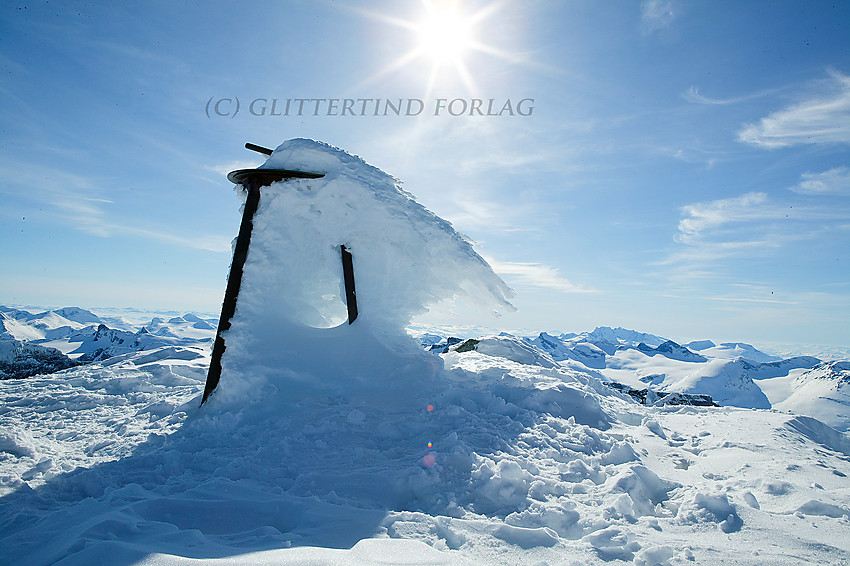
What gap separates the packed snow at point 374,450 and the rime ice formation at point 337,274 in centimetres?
4

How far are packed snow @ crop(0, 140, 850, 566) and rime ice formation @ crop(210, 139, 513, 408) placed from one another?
4cm

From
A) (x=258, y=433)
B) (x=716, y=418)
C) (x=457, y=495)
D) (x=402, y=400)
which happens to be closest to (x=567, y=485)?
(x=457, y=495)

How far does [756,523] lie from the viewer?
327 cm

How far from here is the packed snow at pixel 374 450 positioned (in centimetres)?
292

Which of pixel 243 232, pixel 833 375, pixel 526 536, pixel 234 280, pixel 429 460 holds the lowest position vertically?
pixel 526 536

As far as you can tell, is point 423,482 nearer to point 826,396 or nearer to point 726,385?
point 826,396

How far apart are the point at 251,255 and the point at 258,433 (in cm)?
322

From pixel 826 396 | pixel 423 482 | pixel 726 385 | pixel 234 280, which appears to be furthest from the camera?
pixel 726 385

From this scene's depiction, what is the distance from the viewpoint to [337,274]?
8.27 metres

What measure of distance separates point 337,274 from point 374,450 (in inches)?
169

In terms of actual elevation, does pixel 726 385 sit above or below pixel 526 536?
above

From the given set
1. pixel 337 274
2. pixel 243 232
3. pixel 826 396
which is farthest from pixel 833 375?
pixel 243 232

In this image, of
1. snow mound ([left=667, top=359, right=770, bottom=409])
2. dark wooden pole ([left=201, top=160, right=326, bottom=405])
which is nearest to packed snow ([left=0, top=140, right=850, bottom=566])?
dark wooden pole ([left=201, top=160, right=326, bottom=405])

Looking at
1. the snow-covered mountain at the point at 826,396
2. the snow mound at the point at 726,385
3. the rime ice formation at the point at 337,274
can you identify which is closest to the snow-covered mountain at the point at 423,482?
the rime ice formation at the point at 337,274
